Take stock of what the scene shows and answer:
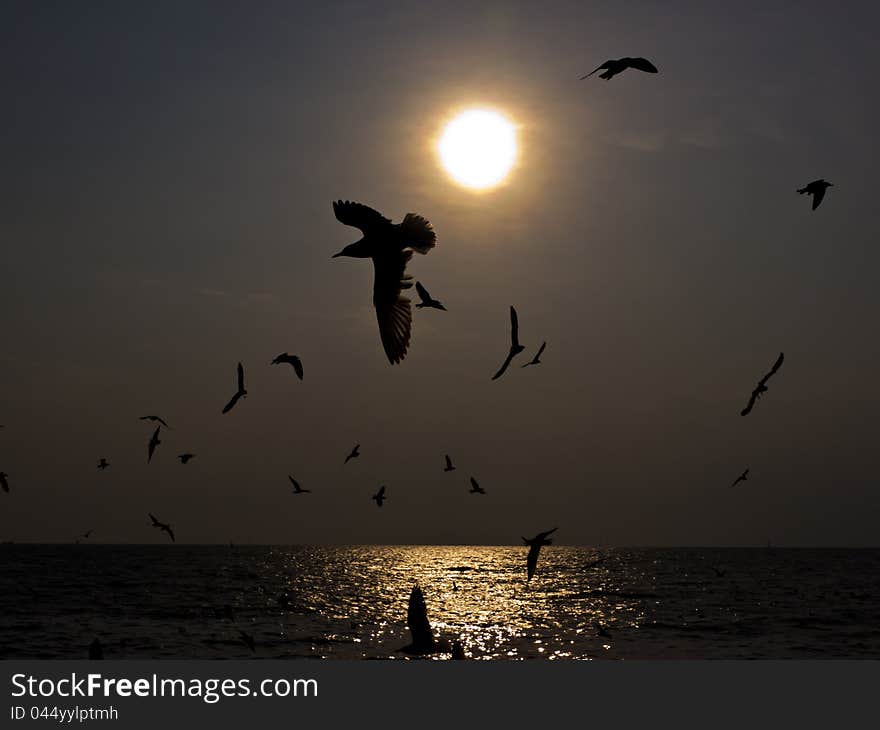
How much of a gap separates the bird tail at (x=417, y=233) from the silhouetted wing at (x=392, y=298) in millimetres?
440

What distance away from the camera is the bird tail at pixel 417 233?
17.3 meters

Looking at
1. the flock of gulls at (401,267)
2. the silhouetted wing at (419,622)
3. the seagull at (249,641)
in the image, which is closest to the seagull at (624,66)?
the flock of gulls at (401,267)

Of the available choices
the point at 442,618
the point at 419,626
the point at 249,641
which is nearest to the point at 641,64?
the point at 419,626

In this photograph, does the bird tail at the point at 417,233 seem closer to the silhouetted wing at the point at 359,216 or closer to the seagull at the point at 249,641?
the silhouetted wing at the point at 359,216

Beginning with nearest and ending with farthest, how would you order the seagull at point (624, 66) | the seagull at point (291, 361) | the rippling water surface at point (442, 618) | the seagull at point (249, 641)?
the seagull at point (624, 66)
the seagull at point (291, 361)
the seagull at point (249, 641)
the rippling water surface at point (442, 618)

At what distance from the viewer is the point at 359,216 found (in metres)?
16.9

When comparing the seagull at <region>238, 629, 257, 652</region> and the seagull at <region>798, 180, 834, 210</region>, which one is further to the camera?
the seagull at <region>238, 629, 257, 652</region>

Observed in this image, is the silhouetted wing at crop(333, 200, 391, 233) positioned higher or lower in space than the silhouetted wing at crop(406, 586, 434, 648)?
higher

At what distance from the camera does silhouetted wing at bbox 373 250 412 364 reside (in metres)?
17.8

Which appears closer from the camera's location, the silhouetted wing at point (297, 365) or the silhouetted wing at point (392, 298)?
the silhouetted wing at point (392, 298)

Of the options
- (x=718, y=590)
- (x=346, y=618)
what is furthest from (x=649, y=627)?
(x=718, y=590)

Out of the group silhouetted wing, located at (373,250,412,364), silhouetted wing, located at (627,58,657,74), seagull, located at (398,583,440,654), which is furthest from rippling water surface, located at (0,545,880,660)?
silhouetted wing, located at (627,58,657,74)

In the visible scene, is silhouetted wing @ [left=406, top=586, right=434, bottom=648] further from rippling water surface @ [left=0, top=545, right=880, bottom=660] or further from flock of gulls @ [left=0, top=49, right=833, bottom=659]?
rippling water surface @ [left=0, top=545, right=880, bottom=660]

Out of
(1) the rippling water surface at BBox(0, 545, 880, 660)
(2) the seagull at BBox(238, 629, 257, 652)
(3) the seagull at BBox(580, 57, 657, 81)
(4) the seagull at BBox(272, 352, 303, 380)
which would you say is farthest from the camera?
(1) the rippling water surface at BBox(0, 545, 880, 660)
